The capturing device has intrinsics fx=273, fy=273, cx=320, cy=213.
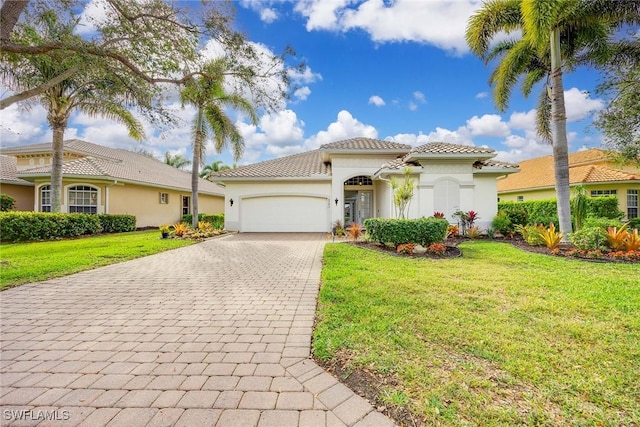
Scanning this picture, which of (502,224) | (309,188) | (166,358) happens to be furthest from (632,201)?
(166,358)

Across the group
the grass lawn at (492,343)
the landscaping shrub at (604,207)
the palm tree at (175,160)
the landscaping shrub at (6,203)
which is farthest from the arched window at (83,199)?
the landscaping shrub at (604,207)

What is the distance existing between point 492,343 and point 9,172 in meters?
27.3

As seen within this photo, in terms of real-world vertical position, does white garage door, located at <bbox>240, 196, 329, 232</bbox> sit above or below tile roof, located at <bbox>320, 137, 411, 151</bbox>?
below

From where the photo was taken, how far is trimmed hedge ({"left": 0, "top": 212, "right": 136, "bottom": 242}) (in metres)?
12.1

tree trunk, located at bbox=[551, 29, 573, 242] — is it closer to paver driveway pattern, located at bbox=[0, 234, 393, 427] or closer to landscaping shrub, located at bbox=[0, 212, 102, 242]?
paver driveway pattern, located at bbox=[0, 234, 393, 427]

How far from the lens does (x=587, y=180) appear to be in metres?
18.1

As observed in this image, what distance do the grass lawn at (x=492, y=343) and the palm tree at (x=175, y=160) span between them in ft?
126

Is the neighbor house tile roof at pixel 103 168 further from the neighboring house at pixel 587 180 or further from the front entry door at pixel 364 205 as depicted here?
the neighboring house at pixel 587 180

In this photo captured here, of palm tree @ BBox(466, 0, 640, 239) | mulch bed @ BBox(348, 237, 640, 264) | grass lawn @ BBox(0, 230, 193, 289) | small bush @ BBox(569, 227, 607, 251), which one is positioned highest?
palm tree @ BBox(466, 0, 640, 239)

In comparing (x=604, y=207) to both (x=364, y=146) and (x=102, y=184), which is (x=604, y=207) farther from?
(x=102, y=184)

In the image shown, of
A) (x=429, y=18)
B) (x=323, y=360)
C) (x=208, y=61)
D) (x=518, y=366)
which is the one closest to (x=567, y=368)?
(x=518, y=366)

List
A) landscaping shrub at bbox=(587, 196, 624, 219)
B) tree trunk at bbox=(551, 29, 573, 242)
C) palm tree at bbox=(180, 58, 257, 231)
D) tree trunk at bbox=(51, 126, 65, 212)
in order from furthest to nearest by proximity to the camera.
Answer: palm tree at bbox=(180, 58, 257, 231), landscaping shrub at bbox=(587, 196, 624, 219), tree trunk at bbox=(51, 126, 65, 212), tree trunk at bbox=(551, 29, 573, 242)

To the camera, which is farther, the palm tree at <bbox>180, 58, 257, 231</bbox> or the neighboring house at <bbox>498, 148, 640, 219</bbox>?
the neighboring house at <bbox>498, 148, 640, 219</bbox>

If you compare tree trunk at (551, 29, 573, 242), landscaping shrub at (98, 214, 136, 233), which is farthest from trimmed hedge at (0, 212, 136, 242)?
tree trunk at (551, 29, 573, 242)
